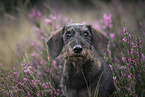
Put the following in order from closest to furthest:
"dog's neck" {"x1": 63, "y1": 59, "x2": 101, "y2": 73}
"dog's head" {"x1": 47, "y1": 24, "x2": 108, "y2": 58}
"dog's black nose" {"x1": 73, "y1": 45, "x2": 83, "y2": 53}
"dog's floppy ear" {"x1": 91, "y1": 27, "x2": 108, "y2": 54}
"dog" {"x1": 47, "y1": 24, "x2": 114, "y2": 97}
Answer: "dog's black nose" {"x1": 73, "y1": 45, "x2": 83, "y2": 53} < "dog's head" {"x1": 47, "y1": 24, "x2": 108, "y2": 58} < "dog" {"x1": 47, "y1": 24, "x2": 114, "y2": 97} < "dog's neck" {"x1": 63, "y1": 59, "x2": 101, "y2": 73} < "dog's floppy ear" {"x1": 91, "y1": 27, "x2": 108, "y2": 54}

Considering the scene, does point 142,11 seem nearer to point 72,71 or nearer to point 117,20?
point 117,20

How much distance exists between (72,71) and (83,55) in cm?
60

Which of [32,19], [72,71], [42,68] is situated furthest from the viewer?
[32,19]

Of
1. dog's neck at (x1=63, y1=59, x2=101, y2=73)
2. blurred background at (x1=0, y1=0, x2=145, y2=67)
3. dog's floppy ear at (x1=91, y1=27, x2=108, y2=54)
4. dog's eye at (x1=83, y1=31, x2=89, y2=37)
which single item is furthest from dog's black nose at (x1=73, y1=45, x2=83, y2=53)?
blurred background at (x1=0, y1=0, x2=145, y2=67)

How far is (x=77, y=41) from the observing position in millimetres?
2754

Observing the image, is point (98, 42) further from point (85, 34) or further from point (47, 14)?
point (47, 14)

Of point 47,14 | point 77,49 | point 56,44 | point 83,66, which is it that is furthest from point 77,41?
point 47,14

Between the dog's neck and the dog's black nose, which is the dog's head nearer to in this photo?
the dog's black nose

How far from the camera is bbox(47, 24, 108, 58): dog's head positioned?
266 centimetres

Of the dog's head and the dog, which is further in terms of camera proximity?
the dog

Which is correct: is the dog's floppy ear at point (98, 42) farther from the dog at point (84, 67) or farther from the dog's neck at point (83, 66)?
the dog's neck at point (83, 66)

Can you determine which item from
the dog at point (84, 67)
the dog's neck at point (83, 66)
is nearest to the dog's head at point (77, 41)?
the dog at point (84, 67)

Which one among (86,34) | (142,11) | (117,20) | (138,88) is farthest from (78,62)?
(142,11)

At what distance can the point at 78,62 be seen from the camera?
2.92 metres
